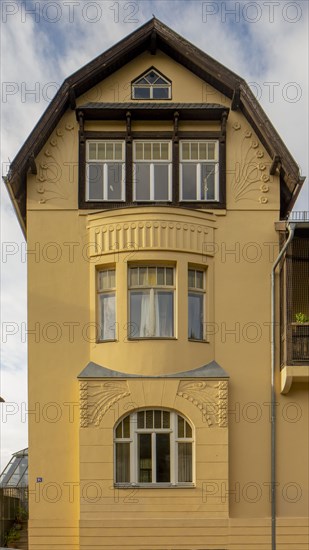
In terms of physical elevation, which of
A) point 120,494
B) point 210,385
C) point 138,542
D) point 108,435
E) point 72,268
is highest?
point 72,268

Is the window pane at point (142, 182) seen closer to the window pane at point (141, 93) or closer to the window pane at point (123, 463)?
the window pane at point (141, 93)

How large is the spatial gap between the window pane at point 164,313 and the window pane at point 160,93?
5.30 metres

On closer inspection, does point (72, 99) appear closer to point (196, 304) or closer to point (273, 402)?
point (196, 304)

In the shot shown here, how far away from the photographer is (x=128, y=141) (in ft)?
60.0

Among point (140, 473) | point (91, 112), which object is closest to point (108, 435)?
point (140, 473)

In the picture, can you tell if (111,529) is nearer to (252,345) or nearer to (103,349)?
(103,349)

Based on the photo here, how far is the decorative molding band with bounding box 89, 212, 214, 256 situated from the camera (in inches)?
693

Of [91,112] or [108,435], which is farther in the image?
[91,112]

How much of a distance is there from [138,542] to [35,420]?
12.7ft

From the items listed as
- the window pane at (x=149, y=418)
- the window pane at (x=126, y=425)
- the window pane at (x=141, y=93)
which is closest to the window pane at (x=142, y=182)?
the window pane at (x=141, y=93)

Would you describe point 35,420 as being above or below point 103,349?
below

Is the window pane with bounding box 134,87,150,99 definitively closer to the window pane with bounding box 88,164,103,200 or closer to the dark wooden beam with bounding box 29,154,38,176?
the window pane with bounding box 88,164,103,200

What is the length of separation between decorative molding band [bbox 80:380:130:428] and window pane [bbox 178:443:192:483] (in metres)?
1.91

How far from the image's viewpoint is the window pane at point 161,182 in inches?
722
